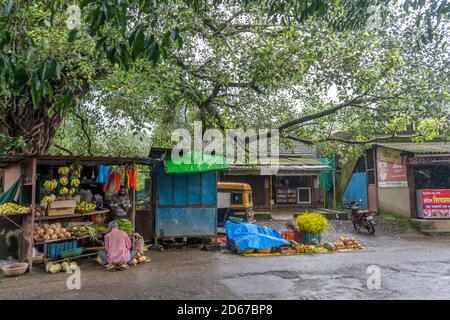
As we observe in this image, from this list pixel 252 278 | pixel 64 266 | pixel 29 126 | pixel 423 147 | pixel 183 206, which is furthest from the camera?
pixel 423 147

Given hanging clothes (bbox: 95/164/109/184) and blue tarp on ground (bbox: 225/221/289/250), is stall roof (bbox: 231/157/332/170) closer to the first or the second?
blue tarp on ground (bbox: 225/221/289/250)

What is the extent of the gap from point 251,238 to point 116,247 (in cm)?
349

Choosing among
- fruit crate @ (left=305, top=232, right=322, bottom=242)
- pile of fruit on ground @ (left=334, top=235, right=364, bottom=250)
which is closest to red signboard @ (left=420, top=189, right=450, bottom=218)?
pile of fruit on ground @ (left=334, top=235, right=364, bottom=250)

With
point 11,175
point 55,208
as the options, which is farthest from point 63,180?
point 11,175

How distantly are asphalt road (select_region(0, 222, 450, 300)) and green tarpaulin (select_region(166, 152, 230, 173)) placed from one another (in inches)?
87.4

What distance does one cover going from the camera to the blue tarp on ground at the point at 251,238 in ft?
29.9

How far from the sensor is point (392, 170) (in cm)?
1542

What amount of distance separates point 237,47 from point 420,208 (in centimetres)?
1009

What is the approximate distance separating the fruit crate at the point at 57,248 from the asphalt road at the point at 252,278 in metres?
0.52

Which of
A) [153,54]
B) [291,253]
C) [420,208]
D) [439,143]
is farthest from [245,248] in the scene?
[439,143]

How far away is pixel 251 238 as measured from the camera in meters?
9.17

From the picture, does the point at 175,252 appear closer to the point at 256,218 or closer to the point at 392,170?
the point at 256,218

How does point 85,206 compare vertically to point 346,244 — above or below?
above

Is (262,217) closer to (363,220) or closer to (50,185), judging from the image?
(363,220)
